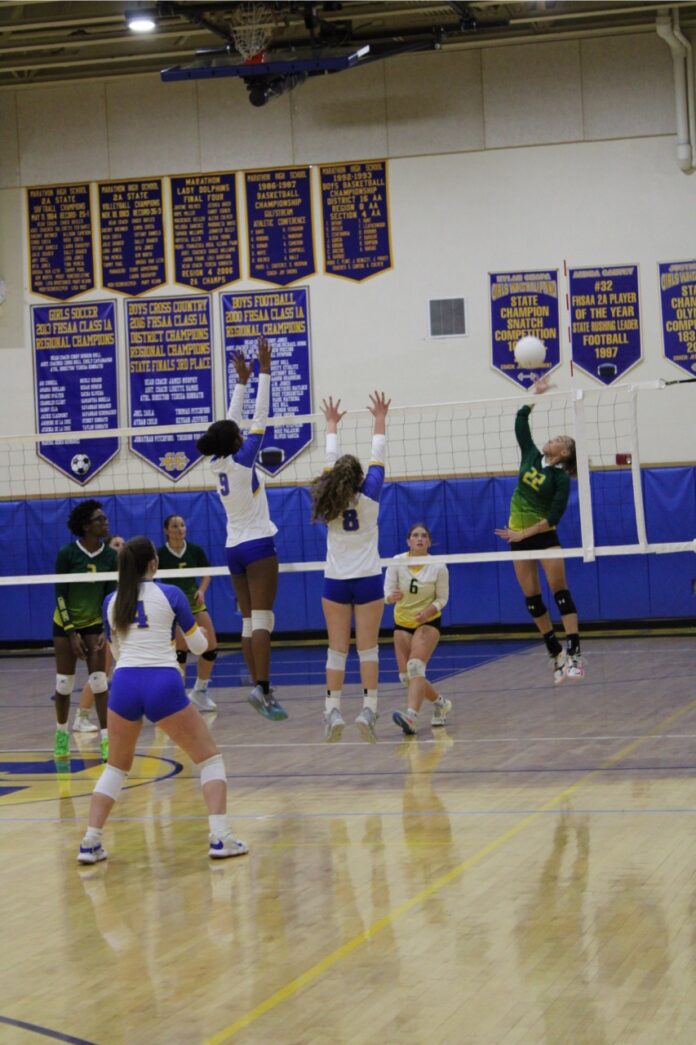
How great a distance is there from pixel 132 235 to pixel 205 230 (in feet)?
3.62

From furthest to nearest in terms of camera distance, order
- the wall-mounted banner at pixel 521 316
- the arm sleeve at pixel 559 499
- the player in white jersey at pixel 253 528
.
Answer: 1. the wall-mounted banner at pixel 521 316
2. the arm sleeve at pixel 559 499
3. the player in white jersey at pixel 253 528

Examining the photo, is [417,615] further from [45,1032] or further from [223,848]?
[45,1032]

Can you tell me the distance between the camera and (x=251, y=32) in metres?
17.1

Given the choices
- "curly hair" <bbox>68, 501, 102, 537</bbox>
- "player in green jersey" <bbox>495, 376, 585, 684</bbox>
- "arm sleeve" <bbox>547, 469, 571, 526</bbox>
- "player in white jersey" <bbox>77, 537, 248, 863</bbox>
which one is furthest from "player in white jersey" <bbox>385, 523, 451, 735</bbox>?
"player in white jersey" <bbox>77, 537, 248, 863</bbox>

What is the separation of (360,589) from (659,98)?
1183 cm

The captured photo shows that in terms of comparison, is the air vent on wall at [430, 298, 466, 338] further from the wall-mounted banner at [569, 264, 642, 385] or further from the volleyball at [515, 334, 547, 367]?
the volleyball at [515, 334, 547, 367]

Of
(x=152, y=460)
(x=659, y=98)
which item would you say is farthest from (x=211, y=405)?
(x=659, y=98)

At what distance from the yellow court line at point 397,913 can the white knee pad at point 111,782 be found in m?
1.79

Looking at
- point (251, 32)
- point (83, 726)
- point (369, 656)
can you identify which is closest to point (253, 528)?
point (369, 656)

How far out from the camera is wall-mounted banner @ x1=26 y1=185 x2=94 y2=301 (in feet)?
63.9

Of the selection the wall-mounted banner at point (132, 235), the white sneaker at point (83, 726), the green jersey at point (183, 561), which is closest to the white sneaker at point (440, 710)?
the green jersey at point (183, 561)

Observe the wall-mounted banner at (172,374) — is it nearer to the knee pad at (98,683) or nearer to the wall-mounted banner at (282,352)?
the wall-mounted banner at (282,352)

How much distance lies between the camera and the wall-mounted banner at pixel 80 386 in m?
19.5

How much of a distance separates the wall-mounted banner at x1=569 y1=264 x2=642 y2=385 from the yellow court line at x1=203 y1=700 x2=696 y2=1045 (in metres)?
9.44
